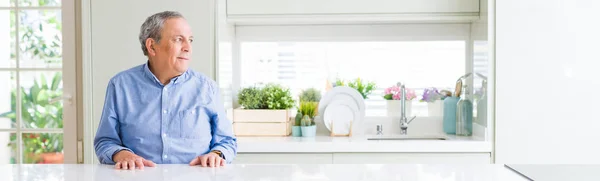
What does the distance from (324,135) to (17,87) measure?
172cm

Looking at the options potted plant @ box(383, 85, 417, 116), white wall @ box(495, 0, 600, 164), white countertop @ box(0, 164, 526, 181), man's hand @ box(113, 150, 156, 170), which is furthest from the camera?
potted plant @ box(383, 85, 417, 116)

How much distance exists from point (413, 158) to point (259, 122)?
0.82 meters

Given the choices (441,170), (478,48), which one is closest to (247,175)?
(441,170)

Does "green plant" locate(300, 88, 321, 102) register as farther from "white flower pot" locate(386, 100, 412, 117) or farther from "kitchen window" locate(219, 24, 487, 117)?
"white flower pot" locate(386, 100, 412, 117)

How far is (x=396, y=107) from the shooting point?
3801 mm

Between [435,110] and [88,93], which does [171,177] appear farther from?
[435,110]

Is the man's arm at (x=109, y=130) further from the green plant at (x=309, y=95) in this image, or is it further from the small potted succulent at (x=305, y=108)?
the green plant at (x=309, y=95)

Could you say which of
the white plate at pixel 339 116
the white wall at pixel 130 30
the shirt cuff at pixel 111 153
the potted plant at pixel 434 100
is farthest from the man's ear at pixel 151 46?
the potted plant at pixel 434 100

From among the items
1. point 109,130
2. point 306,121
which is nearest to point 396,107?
point 306,121

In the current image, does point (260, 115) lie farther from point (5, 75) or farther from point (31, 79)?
point (5, 75)

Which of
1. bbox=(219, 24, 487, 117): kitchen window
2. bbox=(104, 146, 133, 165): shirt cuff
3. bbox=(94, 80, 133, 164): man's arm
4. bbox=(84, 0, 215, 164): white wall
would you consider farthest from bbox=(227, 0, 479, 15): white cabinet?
bbox=(104, 146, 133, 165): shirt cuff

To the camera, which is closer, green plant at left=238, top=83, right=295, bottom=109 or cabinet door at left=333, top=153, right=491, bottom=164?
cabinet door at left=333, top=153, right=491, bottom=164

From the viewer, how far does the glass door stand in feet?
11.9

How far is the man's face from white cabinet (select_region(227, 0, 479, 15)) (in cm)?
126
